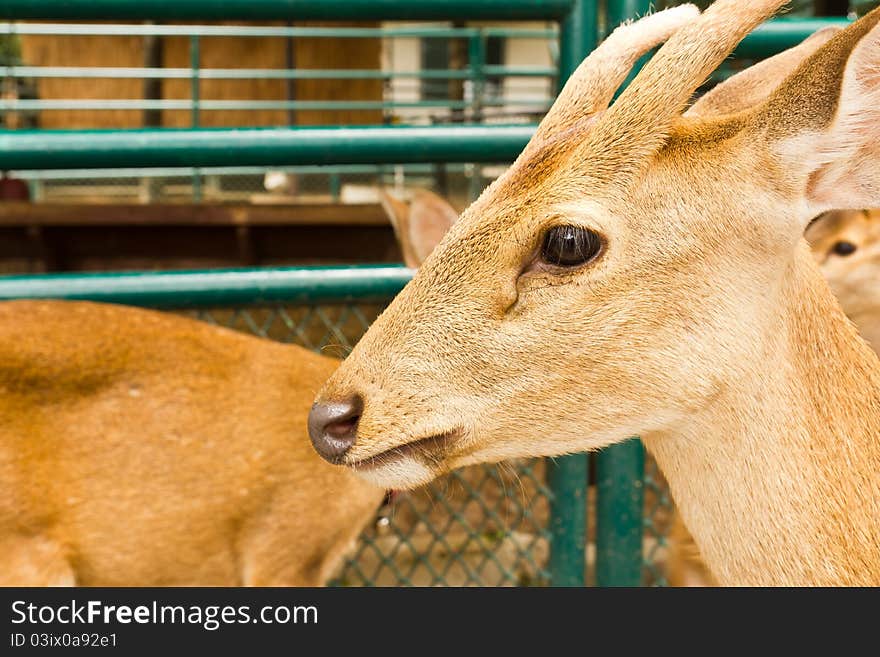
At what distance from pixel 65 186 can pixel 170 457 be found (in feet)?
31.8

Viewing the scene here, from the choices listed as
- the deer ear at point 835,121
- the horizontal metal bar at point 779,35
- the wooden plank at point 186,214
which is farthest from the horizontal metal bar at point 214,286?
the wooden plank at point 186,214

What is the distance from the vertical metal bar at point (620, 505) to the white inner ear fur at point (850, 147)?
38.9 inches

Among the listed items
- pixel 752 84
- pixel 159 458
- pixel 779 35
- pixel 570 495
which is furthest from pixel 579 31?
pixel 159 458

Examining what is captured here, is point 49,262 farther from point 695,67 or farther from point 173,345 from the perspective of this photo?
point 695,67

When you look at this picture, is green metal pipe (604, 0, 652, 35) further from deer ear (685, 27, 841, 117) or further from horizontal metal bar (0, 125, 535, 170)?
deer ear (685, 27, 841, 117)

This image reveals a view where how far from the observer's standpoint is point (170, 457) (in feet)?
7.29

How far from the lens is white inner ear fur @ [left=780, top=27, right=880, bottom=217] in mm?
1247

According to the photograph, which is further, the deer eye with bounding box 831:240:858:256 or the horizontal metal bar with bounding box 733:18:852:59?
the deer eye with bounding box 831:240:858:256

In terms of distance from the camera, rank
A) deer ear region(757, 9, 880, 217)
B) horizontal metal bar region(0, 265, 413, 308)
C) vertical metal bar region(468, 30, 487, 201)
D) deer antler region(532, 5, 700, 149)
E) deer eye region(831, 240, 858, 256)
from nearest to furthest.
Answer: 1. deer ear region(757, 9, 880, 217)
2. deer antler region(532, 5, 700, 149)
3. horizontal metal bar region(0, 265, 413, 308)
4. deer eye region(831, 240, 858, 256)
5. vertical metal bar region(468, 30, 487, 201)

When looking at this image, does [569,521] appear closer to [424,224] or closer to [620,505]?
[620,505]

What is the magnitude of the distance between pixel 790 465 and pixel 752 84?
69cm

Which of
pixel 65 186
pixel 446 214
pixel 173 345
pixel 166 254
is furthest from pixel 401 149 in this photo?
pixel 65 186

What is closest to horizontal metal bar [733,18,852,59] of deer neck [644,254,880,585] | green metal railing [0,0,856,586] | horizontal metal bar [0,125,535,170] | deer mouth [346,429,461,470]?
green metal railing [0,0,856,586]

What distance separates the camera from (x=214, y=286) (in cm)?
223
